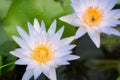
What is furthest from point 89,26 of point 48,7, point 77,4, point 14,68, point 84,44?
point 84,44

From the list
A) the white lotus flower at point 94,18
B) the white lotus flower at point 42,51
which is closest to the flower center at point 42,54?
the white lotus flower at point 42,51

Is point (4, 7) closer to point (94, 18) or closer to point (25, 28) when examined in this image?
point (25, 28)

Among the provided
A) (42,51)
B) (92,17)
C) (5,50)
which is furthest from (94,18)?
(5,50)

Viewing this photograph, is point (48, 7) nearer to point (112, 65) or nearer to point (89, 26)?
point (89, 26)

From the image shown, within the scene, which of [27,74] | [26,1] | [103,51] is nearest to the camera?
[27,74]

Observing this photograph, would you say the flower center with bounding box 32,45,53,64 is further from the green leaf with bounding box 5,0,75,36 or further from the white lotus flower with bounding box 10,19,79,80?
the green leaf with bounding box 5,0,75,36

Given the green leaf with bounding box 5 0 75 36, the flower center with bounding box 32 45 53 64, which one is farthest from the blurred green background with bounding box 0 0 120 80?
the flower center with bounding box 32 45 53 64

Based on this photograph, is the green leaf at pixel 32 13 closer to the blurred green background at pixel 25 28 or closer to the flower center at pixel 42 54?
the blurred green background at pixel 25 28
